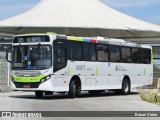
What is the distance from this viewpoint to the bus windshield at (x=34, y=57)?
21.5 metres

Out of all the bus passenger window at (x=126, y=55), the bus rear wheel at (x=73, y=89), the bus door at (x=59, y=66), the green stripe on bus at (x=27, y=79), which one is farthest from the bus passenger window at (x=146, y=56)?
the green stripe on bus at (x=27, y=79)

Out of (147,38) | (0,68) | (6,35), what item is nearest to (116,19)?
(147,38)

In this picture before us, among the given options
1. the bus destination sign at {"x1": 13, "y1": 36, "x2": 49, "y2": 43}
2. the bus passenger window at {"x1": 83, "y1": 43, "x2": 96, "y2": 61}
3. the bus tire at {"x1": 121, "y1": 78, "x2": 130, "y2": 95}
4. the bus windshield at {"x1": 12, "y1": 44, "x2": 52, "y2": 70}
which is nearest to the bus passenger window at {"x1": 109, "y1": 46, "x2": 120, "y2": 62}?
the bus tire at {"x1": 121, "y1": 78, "x2": 130, "y2": 95}

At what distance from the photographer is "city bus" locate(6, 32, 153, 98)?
21.5m

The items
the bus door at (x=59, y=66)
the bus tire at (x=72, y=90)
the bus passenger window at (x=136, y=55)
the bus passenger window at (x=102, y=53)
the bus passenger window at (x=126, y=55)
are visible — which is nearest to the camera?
the bus door at (x=59, y=66)

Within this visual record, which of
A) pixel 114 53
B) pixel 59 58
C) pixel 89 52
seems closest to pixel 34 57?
pixel 59 58

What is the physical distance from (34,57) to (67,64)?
169 cm

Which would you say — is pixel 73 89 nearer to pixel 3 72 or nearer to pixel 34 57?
pixel 34 57

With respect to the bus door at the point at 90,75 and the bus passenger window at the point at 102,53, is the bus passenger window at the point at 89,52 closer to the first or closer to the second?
the bus door at the point at 90,75

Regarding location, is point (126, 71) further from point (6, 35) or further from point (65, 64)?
point (6, 35)

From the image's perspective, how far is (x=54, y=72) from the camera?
21.5 m

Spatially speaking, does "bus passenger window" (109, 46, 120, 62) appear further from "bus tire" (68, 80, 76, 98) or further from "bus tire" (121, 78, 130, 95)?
"bus tire" (68, 80, 76, 98)

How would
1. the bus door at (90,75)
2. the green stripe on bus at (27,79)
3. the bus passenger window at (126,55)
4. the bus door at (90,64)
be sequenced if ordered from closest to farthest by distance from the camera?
the green stripe on bus at (27,79) → the bus door at (90,64) → the bus door at (90,75) → the bus passenger window at (126,55)

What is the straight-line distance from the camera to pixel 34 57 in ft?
70.8
